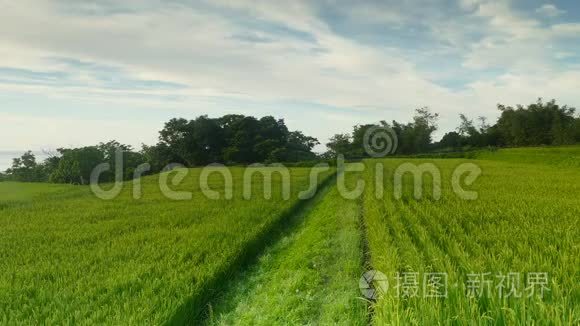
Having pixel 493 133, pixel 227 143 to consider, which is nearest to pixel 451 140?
pixel 493 133

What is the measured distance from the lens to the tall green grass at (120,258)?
12.2 ft

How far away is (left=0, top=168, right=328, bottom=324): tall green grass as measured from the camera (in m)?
3.71

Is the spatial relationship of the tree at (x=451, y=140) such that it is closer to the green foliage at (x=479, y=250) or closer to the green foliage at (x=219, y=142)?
the green foliage at (x=219, y=142)

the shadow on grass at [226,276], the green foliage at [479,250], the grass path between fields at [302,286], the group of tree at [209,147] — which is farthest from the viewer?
the group of tree at [209,147]

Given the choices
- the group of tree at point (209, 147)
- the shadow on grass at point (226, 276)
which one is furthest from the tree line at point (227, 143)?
the shadow on grass at point (226, 276)

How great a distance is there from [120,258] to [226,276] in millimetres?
1430

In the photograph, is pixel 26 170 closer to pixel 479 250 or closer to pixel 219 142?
pixel 219 142

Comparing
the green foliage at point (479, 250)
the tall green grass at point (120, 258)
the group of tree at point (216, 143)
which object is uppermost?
the group of tree at point (216, 143)

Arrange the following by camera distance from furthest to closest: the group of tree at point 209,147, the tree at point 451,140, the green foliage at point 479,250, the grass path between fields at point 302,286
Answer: the tree at point 451,140
the group of tree at point 209,147
the grass path between fields at point 302,286
the green foliage at point 479,250

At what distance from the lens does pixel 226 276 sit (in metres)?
5.22

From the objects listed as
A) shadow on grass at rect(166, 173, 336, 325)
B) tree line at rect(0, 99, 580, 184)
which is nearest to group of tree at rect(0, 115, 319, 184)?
tree line at rect(0, 99, 580, 184)

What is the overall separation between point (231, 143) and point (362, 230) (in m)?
42.9

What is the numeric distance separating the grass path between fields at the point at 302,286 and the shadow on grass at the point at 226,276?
79 millimetres

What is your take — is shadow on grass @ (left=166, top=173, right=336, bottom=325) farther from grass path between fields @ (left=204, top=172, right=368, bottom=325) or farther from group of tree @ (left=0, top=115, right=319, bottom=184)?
group of tree @ (left=0, top=115, right=319, bottom=184)
